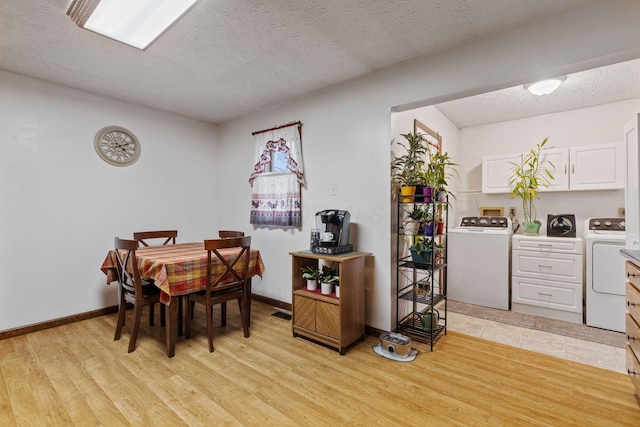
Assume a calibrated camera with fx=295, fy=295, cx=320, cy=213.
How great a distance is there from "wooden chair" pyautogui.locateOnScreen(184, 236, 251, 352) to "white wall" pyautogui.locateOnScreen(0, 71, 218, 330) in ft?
4.78

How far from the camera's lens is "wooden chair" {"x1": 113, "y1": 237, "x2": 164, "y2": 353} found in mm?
2319

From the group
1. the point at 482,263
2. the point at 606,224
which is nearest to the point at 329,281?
the point at 482,263

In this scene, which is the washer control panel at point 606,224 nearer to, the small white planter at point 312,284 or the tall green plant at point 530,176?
the tall green plant at point 530,176

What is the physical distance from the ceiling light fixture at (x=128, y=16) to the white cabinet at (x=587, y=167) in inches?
161

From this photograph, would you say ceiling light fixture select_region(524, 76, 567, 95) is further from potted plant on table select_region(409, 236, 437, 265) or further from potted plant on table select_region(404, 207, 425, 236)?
potted plant on table select_region(409, 236, 437, 265)

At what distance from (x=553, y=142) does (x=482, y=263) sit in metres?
1.84

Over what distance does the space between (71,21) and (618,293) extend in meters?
4.97

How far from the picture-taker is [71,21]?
1.98 metres

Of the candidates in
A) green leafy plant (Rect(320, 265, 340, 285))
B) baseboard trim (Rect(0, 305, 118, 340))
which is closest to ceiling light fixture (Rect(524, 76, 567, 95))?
green leafy plant (Rect(320, 265, 340, 285))

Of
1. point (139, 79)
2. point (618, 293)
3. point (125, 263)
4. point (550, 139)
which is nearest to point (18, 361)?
point (125, 263)

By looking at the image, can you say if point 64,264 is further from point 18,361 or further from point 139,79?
point 139,79

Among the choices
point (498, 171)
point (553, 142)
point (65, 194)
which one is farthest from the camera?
point (498, 171)

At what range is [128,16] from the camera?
74.8 inches

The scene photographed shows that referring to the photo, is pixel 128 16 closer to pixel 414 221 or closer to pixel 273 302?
pixel 414 221
